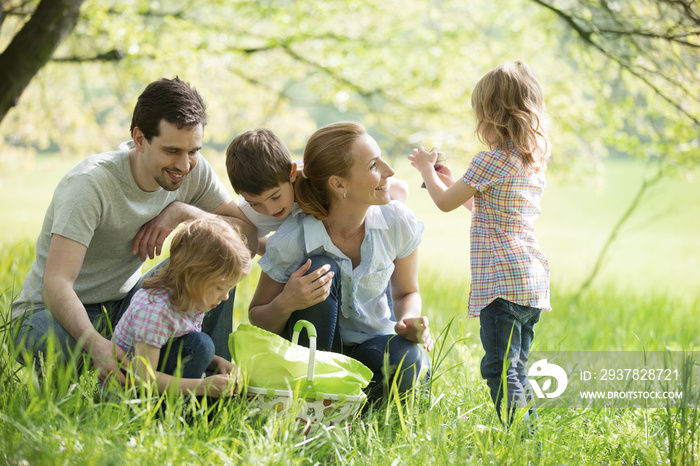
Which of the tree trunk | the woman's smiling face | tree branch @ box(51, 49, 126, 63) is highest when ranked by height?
tree branch @ box(51, 49, 126, 63)

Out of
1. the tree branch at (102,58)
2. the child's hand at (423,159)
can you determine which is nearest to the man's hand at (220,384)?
the child's hand at (423,159)

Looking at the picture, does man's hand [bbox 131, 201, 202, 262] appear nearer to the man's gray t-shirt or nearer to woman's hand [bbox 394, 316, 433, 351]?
the man's gray t-shirt

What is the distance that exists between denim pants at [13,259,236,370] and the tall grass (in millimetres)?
112

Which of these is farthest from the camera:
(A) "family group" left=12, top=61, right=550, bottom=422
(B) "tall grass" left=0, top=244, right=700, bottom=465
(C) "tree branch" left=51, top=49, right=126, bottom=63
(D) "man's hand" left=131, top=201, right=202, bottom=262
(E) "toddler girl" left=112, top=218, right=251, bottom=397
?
(C) "tree branch" left=51, top=49, right=126, bottom=63

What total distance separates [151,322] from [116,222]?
62 cm

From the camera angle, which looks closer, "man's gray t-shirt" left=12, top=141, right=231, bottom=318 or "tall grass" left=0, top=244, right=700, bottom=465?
"tall grass" left=0, top=244, right=700, bottom=465

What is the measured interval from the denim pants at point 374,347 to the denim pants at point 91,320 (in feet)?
0.93

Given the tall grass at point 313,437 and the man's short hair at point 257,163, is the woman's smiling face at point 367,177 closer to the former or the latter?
the man's short hair at point 257,163

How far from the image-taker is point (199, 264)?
2164 millimetres

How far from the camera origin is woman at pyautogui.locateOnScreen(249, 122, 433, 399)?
97.4 inches

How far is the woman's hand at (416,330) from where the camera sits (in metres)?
2.38

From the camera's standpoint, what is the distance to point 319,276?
241 centimetres

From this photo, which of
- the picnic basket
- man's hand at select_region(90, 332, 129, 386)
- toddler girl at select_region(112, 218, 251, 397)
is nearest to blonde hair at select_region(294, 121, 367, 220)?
toddler girl at select_region(112, 218, 251, 397)

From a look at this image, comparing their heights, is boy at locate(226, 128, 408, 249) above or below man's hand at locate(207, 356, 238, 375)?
above
